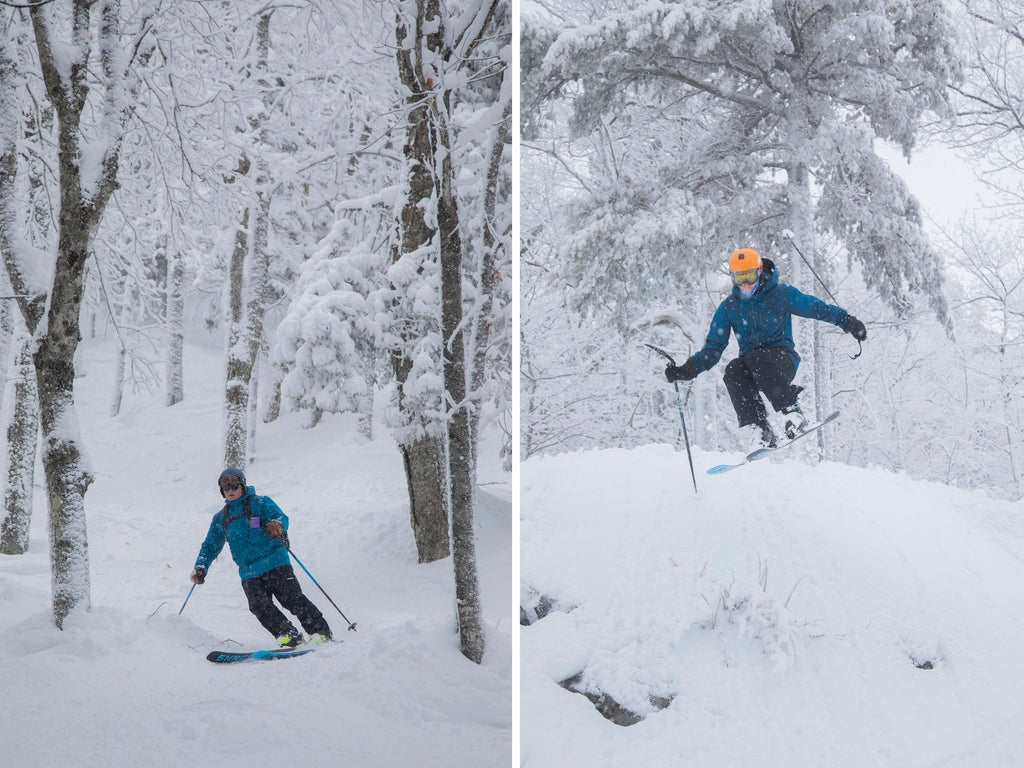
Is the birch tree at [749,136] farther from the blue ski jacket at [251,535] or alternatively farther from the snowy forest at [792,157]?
the blue ski jacket at [251,535]

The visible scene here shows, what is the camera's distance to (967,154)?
3.75 metres

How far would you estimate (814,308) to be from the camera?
2.93 meters

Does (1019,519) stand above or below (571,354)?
below

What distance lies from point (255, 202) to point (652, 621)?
3.32 metres

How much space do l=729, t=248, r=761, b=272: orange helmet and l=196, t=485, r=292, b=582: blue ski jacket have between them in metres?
2.24

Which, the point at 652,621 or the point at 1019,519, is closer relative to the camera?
the point at 652,621

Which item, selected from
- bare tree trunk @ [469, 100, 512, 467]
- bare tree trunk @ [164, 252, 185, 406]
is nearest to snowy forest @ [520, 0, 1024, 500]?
bare tree trunk @ [469, 100, 512, 467]

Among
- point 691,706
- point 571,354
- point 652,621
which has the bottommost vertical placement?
point 691,706

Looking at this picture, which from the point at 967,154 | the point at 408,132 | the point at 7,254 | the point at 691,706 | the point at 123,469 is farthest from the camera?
the point at 408,132

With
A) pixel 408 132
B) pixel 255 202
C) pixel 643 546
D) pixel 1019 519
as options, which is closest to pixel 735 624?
pixel 643 546

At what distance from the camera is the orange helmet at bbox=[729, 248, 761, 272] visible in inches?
115

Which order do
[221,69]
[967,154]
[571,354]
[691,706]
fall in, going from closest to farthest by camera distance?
[691,706] → [967,154] → [221,69] → [571,354]

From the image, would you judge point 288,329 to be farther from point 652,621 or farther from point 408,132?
point 652,621

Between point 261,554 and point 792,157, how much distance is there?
3277mm
